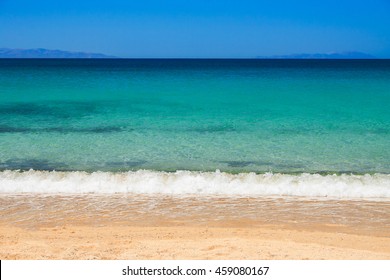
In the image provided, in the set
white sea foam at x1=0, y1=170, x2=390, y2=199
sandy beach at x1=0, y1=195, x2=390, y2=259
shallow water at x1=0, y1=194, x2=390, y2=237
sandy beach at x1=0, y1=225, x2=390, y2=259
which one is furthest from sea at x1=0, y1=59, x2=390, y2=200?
sandy beach at x1=0, y1=225, x2=390, y2=259

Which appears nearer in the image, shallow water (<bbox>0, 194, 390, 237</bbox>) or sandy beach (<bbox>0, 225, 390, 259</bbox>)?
sandy beach (<bbox>0, 225, 390, 259</bbox>)

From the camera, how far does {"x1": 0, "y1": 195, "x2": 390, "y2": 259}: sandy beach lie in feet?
16.5

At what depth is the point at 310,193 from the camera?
7.84 meters

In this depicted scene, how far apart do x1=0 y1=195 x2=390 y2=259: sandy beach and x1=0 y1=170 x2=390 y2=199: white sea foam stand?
20.1 inches

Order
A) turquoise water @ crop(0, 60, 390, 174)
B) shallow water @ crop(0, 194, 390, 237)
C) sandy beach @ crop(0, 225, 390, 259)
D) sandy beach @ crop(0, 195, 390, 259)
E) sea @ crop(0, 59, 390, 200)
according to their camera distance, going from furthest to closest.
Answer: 1. turquoise water @ crop(0, 60, 390, 174)
2. sea @ crop(0, 59, 390, 200)
3. shallow water @ crop(0, 194, 390, 237)
4. sandy beach @ crop(0, 195, 390, 259)
5. sandy beach @ crop(0, 225, 390, 259)

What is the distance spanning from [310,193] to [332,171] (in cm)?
179

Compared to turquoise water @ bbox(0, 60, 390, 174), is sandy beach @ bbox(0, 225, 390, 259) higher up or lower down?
lower down

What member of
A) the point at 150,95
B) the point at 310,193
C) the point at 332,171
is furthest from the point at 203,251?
the point at 150,95

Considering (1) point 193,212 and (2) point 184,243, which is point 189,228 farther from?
(1) point 193,212

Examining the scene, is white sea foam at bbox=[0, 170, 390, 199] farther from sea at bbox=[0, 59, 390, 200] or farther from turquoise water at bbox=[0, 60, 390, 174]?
turquoise water at bbox=[0, 60, 390, 174]

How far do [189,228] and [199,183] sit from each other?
2351 mm

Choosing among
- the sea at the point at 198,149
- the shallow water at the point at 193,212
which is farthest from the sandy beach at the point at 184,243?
the sea at the point at 198,149

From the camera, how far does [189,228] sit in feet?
19.5

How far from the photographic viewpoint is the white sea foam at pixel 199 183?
789 cm
